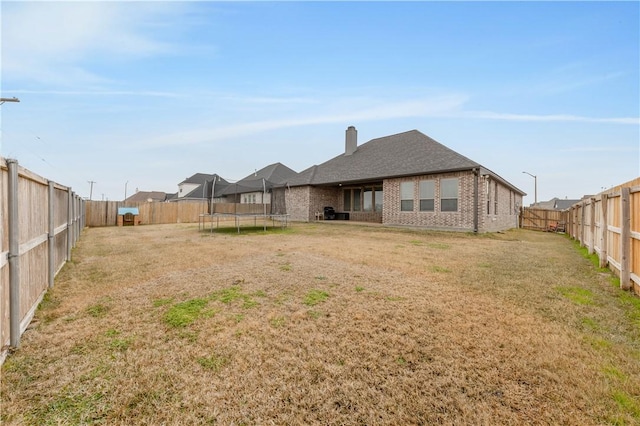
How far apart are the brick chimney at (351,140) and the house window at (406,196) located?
743cm

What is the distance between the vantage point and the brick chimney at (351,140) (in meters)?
21.2

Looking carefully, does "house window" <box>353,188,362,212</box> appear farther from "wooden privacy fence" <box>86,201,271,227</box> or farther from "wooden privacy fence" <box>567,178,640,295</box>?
"wooden privacy fence" <box>567,178,640,295</box>

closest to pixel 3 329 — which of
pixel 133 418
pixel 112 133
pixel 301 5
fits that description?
pixel 133 418

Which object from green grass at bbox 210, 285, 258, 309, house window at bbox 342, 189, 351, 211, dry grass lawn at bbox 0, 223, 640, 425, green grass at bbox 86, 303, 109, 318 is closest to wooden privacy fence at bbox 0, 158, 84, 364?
dry grass lawn at bbox 0, 223, 640, 425

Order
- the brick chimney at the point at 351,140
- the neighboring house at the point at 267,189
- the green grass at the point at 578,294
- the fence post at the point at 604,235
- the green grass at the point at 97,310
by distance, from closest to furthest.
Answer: the green grass at the point at 97,310
the green grass at the point at 578,294
the fence post at the point at 604,235
the brick chimney at the point at 351,140
the neighboring house at the point at 267,189

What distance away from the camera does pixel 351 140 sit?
21281 mm

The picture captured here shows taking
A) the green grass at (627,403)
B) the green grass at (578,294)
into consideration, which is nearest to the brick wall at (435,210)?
the green grass at (578,294)

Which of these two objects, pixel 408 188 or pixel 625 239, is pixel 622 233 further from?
pixel 408 188

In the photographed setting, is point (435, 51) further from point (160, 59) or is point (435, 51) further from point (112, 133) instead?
point (112, 133)

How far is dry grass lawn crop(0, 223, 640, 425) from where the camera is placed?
1745 mm

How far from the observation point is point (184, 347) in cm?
252

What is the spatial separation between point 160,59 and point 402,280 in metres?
15.0

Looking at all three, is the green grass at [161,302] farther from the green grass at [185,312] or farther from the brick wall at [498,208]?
the brick wall at [498,208]

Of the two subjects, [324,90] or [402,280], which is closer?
[402,280]
